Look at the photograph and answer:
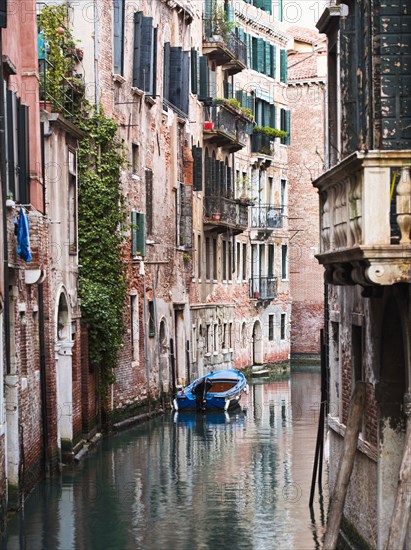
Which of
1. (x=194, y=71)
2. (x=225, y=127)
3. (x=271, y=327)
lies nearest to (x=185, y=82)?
(x=194, y=71)

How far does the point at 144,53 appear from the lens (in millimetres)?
31891

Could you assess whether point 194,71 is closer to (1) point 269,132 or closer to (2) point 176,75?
(2) point 176,75

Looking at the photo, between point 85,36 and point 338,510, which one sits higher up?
point 85,36

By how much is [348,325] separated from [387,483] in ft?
9.85

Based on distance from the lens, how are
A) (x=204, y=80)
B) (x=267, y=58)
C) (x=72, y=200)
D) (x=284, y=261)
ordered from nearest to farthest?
(x=72, y=200)
(x=204, y=80)
(x=267, y=58)
(x=284, y=261)

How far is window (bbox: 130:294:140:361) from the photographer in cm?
3122

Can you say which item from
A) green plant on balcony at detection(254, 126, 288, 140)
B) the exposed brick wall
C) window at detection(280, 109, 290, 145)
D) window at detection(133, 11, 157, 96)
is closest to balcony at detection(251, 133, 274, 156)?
green plant on balcony at detection(254, 126, 288, 140)

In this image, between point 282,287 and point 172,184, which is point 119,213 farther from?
point 282,287

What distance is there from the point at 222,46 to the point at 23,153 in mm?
24303

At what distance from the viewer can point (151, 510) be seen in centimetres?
1908

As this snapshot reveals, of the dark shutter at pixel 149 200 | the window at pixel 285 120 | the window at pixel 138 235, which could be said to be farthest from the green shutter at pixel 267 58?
the window at pixel 138 235

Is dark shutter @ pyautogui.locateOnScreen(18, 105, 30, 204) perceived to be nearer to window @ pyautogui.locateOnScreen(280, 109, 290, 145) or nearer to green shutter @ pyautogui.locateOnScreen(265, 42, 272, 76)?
green shutter @ pyautogui.locateOnScreen(265, 42, 272, 76)

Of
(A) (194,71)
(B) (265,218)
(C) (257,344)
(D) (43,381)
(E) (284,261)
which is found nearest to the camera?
(D) (43,381)

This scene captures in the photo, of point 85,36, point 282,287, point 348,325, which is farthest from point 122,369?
point 282,287
